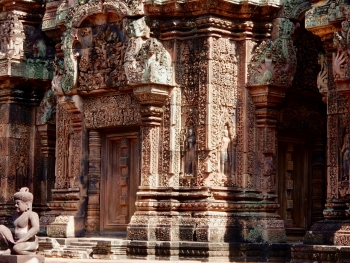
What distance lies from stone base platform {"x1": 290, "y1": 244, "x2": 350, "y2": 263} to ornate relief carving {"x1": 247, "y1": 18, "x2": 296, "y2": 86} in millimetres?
4274

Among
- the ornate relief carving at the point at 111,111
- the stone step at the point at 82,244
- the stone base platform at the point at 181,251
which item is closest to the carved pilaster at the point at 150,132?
the ornate relief carving at the point at 111,111

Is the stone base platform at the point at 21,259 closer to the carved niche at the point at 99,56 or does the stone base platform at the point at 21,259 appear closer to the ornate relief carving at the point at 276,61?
the carved niche at the point at 99,56

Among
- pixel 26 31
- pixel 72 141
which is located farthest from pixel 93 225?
pixel 26 31

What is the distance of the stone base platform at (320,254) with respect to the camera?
55.1 feet

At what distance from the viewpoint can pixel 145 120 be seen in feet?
68.8

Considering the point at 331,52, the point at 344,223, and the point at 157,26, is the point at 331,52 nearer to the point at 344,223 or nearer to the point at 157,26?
the point at 344,223

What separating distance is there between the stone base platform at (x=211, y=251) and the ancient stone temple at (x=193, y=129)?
2 centimetres

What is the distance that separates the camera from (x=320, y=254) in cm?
1719

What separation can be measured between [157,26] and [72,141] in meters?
3.42

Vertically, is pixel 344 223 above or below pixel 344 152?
below

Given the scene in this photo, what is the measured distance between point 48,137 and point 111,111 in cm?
361

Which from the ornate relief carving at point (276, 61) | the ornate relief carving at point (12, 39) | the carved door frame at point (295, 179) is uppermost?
the ornate relief carving at point (12, 39)

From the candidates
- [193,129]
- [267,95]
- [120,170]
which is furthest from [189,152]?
[120,170]

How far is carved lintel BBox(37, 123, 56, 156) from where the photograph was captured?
82.7 feet
